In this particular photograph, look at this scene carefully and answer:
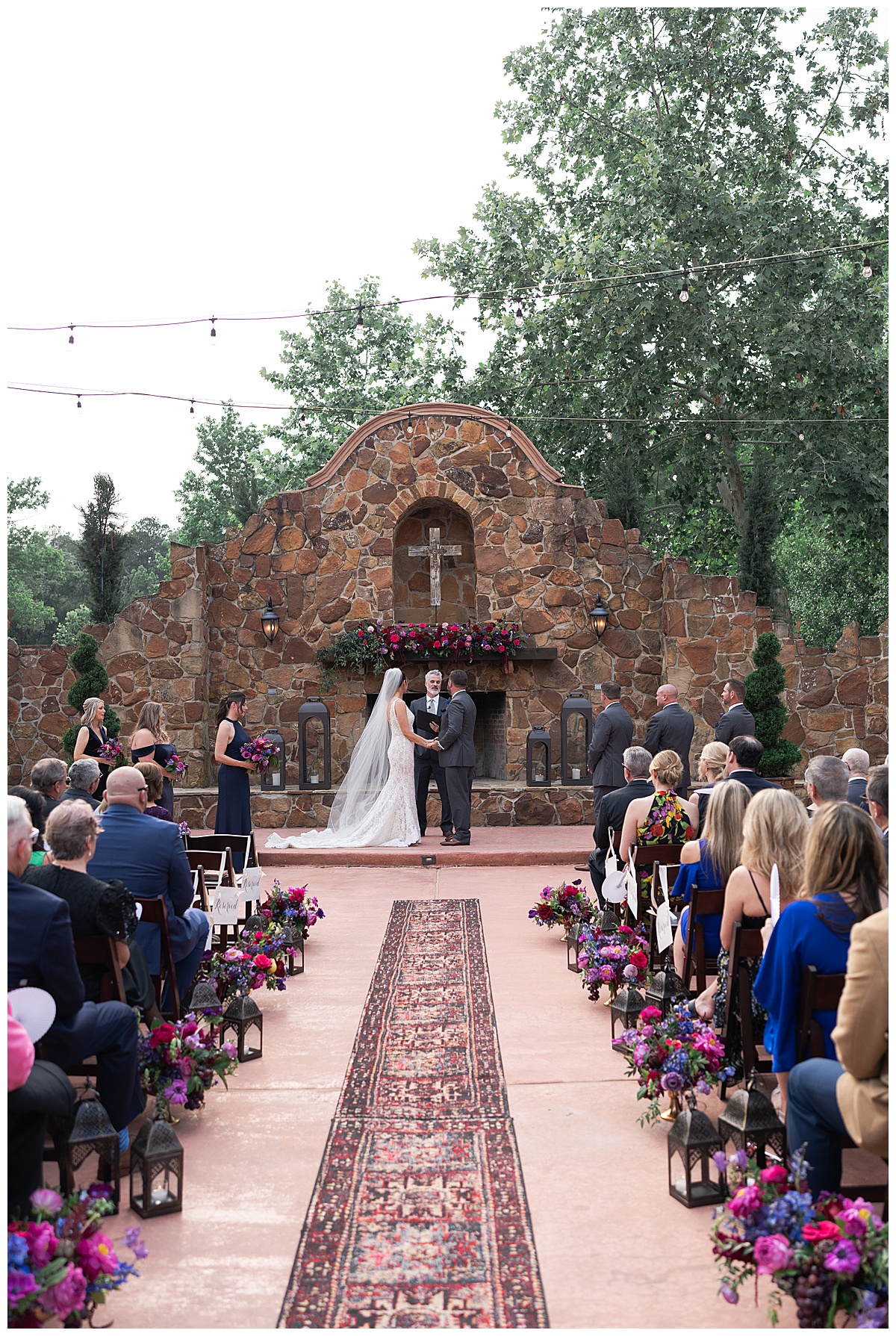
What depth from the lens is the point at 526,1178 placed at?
3.71 metres

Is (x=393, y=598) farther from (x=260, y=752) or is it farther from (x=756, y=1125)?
(x=756, y=1125)

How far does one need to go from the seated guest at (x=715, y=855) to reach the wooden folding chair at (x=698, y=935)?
0.14ft

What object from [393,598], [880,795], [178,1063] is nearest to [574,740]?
[393,598]

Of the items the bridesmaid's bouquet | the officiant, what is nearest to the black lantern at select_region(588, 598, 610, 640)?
the officiant

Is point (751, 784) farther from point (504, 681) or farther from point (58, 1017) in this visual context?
point (504, 681)

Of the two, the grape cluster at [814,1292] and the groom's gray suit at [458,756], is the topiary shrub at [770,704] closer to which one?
the groom's gray suit at [458,756]

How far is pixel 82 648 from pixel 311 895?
6660 mm

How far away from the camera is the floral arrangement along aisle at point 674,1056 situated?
12.3 ft

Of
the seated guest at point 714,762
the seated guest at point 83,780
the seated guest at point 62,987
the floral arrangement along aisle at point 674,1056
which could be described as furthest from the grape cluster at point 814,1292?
the seated guest at point 83,780

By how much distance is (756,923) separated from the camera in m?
4.13

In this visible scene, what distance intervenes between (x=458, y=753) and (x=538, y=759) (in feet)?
7.86

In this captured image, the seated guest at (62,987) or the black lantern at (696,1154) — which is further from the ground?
the seated guest at (62,987)

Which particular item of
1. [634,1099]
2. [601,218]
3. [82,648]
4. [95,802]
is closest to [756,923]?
[634,1099]

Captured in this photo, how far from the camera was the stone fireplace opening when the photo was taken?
589 inches
